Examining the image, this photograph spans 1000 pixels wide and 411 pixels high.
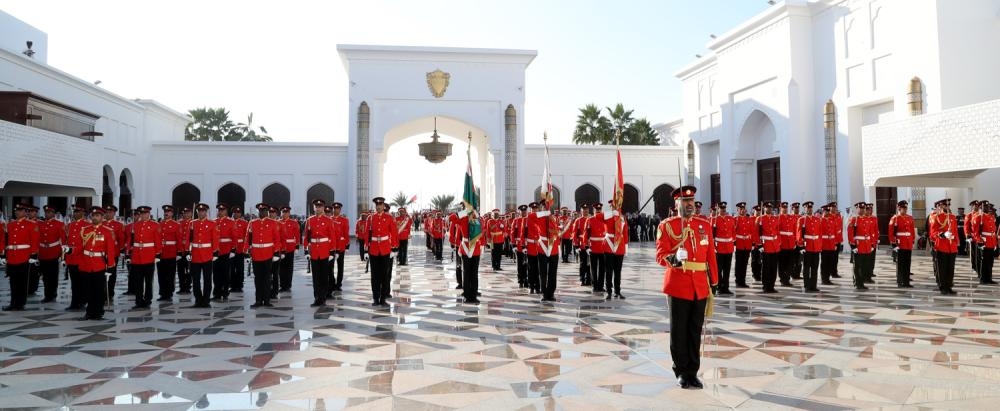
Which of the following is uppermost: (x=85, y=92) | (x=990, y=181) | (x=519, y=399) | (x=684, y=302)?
(x=85, y=92)

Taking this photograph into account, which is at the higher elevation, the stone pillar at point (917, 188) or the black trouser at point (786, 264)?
the stone pillar at point (917, 188)

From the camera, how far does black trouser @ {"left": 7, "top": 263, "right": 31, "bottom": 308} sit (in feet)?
33.2

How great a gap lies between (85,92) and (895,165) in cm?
2947

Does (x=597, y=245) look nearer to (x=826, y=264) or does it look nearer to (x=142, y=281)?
(x=826, y=264)

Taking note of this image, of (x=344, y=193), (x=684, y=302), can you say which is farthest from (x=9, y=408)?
(x=344, y=193)

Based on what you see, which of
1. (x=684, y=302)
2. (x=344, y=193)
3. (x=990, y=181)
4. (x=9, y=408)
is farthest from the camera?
(x=344, y=193)

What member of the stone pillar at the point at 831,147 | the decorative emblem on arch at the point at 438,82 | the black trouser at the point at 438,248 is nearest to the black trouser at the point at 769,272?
the black trouser at the point at 438,248

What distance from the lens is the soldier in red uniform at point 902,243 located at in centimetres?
1185

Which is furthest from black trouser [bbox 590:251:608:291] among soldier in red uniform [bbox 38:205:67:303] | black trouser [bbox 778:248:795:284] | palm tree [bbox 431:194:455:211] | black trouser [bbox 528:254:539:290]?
palm tree [bbox 431:194:455:211]

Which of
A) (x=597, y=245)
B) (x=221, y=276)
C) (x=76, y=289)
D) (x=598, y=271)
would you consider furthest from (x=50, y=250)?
(x=598, y=271)

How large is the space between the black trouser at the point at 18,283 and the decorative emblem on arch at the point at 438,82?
20684 millimetres

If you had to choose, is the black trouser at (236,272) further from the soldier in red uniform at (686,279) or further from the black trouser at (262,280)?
the soldier in red uniform at (686,279)

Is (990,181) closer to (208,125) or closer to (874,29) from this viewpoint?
(874,29)

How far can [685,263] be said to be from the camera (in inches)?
218
